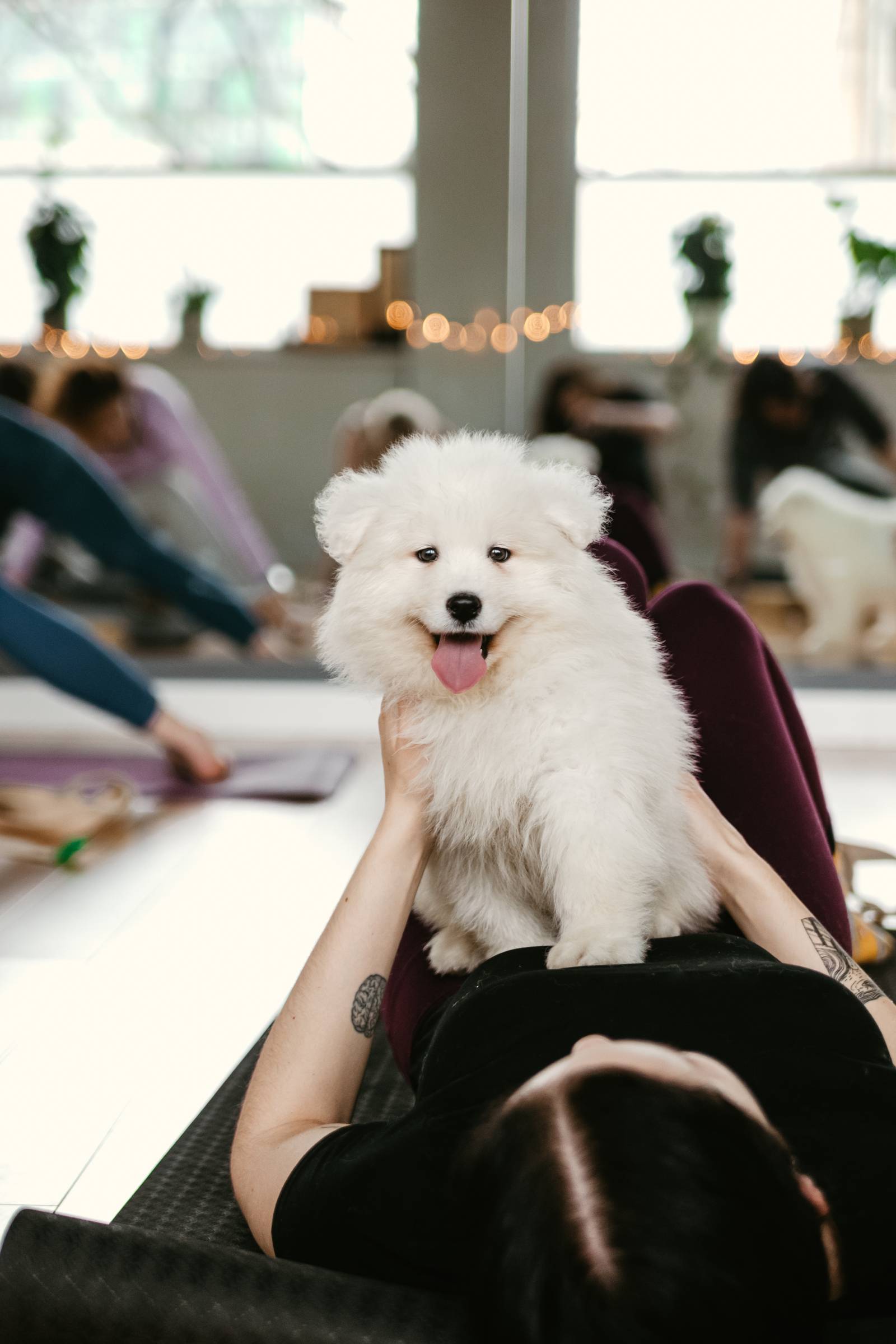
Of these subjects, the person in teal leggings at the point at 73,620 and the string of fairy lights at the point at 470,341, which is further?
the string of fairy lights at the point at 470,341

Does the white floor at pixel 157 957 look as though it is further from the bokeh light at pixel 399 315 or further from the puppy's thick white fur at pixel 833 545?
the bokeh light at pixel 399 315

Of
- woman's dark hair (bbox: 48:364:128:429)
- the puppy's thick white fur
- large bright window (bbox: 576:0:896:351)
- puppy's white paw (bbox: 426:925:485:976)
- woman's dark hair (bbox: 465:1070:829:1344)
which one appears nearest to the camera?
woman's dark hair (bbox: 465:1070:829:1344)

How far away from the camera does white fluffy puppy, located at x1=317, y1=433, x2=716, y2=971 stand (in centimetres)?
124

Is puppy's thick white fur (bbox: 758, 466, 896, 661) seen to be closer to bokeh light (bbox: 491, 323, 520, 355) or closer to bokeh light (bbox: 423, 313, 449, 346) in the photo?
bokeh light (bbox: 491, 323, 520, 355)

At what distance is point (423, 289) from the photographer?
15.0 feet

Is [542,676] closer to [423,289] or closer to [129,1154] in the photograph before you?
[129,1154]

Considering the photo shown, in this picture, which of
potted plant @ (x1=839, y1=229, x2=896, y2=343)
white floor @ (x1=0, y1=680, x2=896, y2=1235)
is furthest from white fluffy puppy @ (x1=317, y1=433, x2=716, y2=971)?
potted plant @ (x1=839, y1=229, x2=896, y2=343)

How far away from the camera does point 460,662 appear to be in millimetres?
1285

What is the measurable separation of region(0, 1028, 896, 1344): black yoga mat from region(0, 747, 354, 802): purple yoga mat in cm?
243

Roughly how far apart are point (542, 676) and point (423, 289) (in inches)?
141

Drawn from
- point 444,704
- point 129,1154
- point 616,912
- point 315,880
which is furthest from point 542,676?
point 315,880

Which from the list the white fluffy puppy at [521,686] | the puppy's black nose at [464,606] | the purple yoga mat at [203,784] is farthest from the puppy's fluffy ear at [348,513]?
the purple yoga mat at [203,784]

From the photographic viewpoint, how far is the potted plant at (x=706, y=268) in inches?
167

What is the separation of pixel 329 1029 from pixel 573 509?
0.60 m
